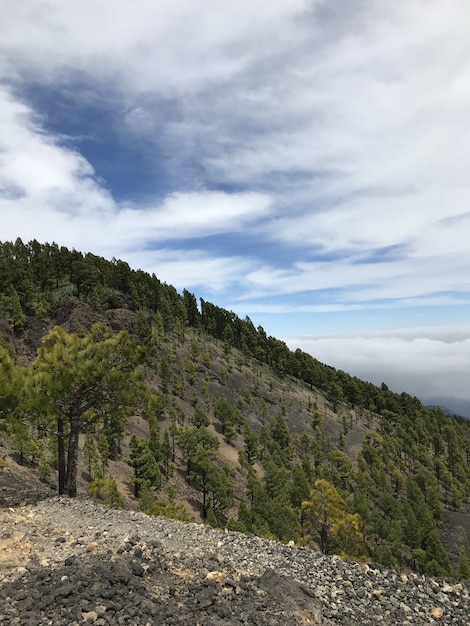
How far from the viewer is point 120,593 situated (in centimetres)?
850

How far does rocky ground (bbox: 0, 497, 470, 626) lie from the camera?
802 centimetres

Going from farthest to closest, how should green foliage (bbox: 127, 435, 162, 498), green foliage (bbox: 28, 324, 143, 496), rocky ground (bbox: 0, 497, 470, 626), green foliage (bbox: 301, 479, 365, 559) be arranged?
green foliage (bbox: 127, 435, 162, 498) → green foliage (bbox: 301, 479, 365, 559) → green foliage (bbox: 28, 324, 143, 496) → rocky ground (bbox: 0, 497, 470, 626)

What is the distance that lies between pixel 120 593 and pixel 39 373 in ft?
41.6

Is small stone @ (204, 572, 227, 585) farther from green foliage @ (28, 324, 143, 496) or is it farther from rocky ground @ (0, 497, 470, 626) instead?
green foliage @ (28, 324, 143, 496)

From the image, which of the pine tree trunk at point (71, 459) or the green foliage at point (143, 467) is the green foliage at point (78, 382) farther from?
the green foliage at point (143, 467)

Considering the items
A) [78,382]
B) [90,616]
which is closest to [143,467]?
[78,382]

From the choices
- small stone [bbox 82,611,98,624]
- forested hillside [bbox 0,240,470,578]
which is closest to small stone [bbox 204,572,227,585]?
small stone [bbox 82,611,98,624]

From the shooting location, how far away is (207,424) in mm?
94500

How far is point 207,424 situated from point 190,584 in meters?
87.6

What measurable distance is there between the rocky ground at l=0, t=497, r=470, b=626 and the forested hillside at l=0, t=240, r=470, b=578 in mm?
8061

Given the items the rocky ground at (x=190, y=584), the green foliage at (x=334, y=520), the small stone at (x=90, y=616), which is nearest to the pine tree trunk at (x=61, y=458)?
the rocky ground at (x=190, y=584)

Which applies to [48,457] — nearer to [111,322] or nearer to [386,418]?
[111,322]

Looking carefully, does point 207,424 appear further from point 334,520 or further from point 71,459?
point 71,459

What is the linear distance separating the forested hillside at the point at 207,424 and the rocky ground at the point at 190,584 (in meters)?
8.06
